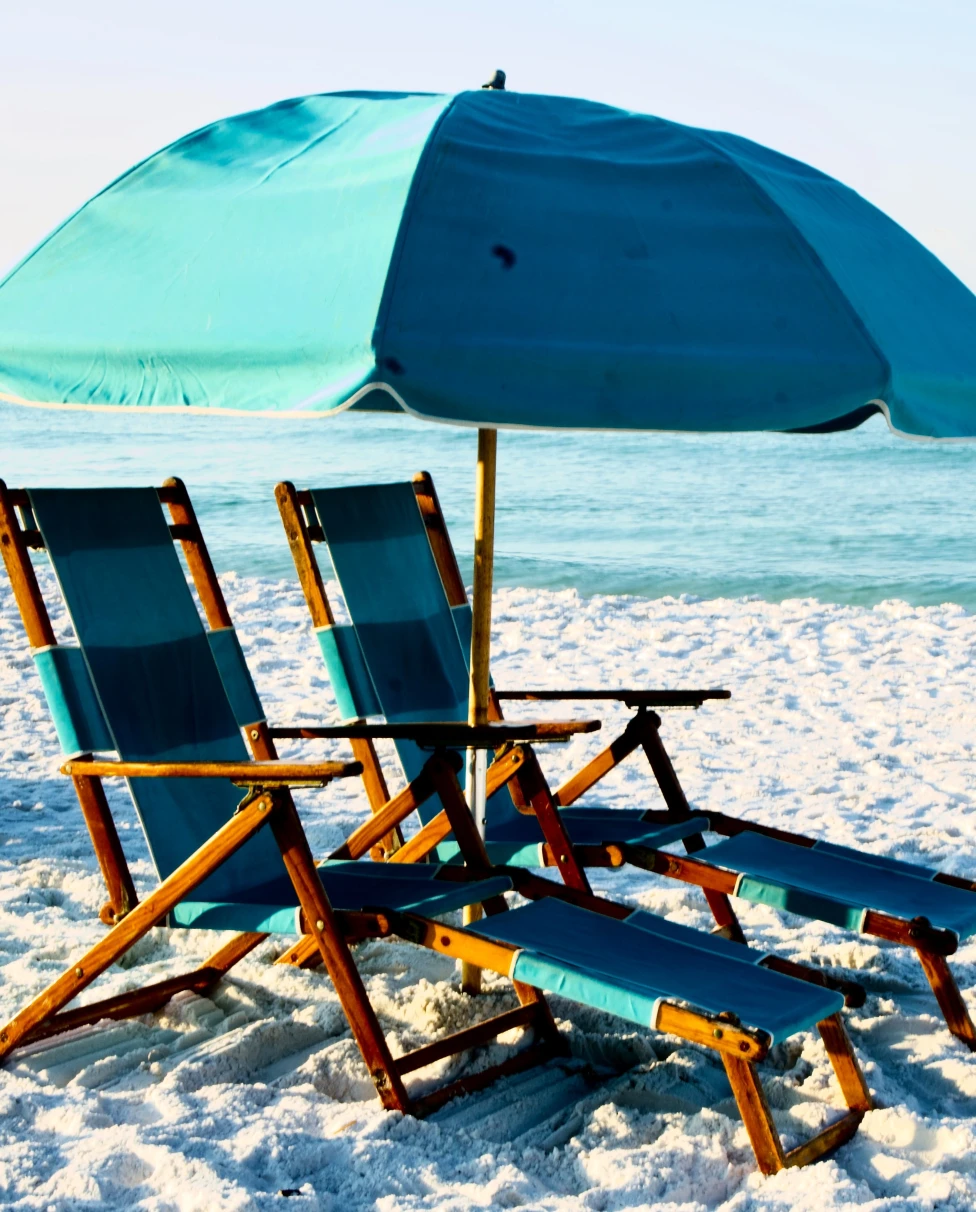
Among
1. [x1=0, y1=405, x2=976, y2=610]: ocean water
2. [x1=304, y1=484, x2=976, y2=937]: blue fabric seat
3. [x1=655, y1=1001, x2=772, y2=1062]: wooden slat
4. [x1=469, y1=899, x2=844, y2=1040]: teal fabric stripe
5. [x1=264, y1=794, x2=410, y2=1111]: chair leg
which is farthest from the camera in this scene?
[x1=0, y1=405, x2=976, y2=610]: ocean water

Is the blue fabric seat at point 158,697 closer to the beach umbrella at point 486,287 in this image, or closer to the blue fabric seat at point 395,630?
the blue fabric seat at point 395,630

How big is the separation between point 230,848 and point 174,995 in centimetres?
75

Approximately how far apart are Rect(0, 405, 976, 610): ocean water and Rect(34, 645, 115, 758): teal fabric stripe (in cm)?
1067

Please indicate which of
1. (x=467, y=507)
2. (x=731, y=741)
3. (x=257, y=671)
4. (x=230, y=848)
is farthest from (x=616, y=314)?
(x=467, y=507)

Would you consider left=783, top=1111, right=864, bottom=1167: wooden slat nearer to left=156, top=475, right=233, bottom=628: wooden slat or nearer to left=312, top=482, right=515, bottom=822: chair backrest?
left=312, top=482, right=515, bottom=822: chair backrest

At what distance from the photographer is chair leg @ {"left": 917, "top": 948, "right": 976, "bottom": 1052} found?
3180 mm

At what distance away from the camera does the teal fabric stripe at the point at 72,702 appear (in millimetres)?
3201

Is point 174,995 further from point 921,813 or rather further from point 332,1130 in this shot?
point 921,813

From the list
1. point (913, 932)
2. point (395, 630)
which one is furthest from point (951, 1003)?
point (395, 630)

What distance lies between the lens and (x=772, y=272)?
2549 millimetres

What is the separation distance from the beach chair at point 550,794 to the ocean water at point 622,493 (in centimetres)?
972

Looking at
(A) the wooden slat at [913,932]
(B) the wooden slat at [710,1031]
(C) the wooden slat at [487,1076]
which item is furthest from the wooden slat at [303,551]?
(B) the wooden slat at [710,1031]

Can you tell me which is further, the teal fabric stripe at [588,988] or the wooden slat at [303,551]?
the wooden slat at [303,551]

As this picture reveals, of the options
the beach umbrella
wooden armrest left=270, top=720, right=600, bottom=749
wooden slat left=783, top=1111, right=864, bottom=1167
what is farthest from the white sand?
the beach umbrella
